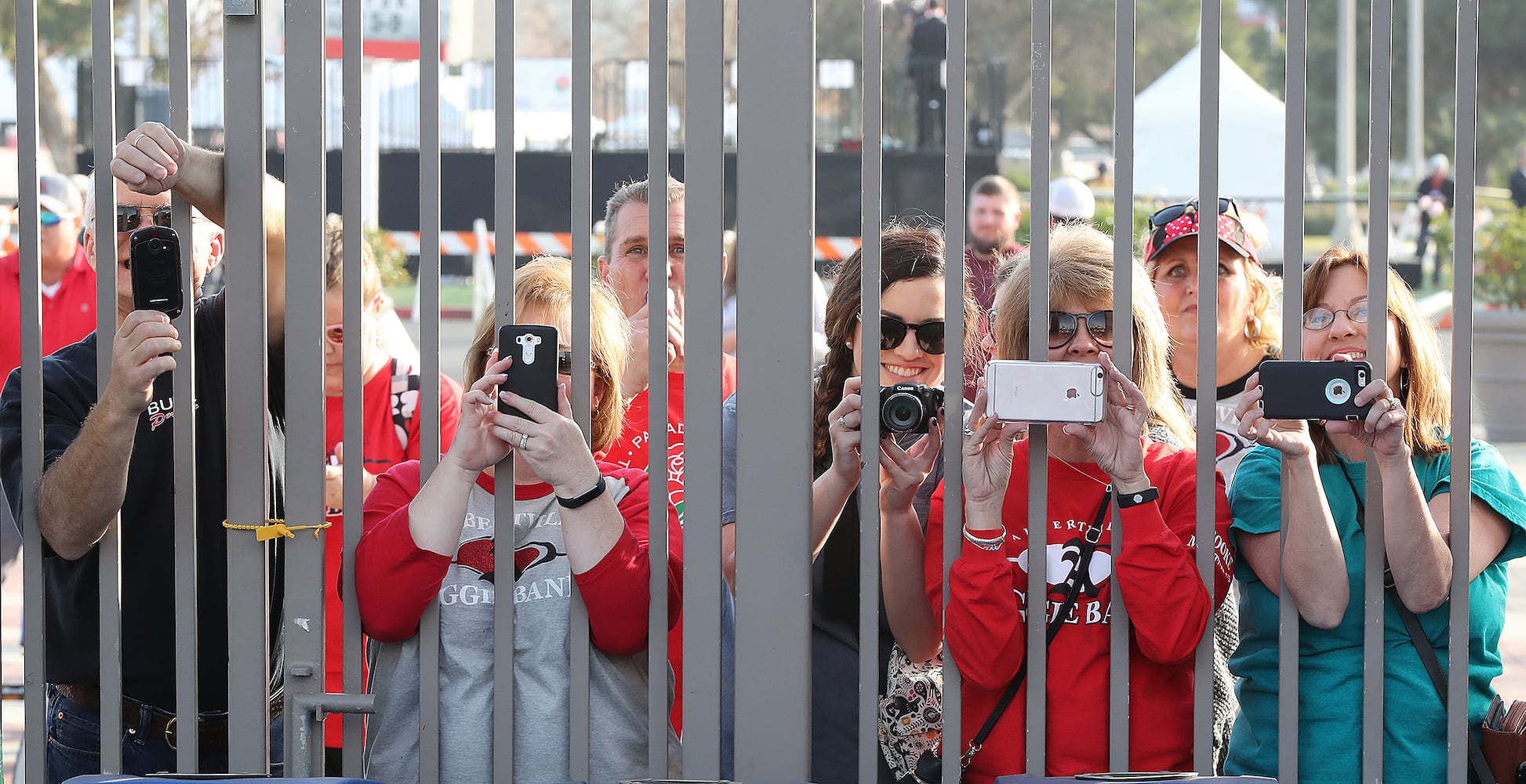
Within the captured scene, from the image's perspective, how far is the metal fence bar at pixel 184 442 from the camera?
1.95m

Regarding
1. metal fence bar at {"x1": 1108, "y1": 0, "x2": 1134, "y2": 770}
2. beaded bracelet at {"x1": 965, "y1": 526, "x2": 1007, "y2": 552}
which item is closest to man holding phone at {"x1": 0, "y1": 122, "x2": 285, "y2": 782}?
beaded bracelet at {"x1": 965, "y1": 526, "x2": 1007, "y2": 552}

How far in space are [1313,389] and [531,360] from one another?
1039mm

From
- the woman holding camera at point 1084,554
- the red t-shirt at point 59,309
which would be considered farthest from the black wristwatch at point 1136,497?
the red t-shirt at point 59,309

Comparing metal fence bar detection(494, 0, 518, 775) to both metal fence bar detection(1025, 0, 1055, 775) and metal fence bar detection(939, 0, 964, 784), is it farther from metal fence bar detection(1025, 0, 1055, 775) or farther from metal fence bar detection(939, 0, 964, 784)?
metal fence bar detection(1025, 0, 1055, 775)

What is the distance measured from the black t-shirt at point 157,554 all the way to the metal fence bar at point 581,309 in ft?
2.06

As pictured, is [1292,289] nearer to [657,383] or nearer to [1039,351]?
[1039,351]

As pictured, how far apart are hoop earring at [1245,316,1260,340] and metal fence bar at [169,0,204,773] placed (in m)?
2.29

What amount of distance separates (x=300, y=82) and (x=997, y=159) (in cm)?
815

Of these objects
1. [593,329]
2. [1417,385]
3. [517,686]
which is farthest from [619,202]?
[1417,385]

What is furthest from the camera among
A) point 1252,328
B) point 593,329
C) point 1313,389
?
point 1252,328

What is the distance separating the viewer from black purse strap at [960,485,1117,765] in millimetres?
2072

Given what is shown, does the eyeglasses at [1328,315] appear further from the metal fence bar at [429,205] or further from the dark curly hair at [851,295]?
the metal fence bar at [429,205]

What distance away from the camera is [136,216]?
224 centimetres

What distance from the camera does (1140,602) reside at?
1935mm
